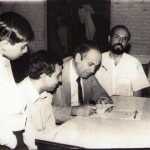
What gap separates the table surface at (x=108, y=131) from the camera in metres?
1.18

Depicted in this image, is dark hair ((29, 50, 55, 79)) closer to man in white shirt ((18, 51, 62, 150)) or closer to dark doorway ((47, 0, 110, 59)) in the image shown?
man in white shirt ((18, 51, 62, 150))

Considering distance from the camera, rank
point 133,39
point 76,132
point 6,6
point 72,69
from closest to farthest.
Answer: point 76,132, point 72,69, point 133,39, point 6,6

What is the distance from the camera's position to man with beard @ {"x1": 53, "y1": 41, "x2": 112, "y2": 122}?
1449 millimetres

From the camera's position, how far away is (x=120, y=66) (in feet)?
6.71

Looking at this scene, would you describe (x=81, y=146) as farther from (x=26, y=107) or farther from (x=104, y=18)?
(x=104, y=18)

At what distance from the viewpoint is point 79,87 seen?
5.50 ft

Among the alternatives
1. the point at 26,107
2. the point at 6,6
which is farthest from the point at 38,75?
the point at 6,6

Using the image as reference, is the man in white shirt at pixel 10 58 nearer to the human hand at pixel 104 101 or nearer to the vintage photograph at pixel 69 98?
the vintage photograph at pixel 69 98

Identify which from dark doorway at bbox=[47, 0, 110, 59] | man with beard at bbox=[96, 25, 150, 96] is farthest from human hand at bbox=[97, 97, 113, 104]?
dark doorway at bbox=[47, 0, 110, 59]

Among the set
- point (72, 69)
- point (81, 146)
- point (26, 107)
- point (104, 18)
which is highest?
point (104, 18)

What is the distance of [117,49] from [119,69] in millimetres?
121

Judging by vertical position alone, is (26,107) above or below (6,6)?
below

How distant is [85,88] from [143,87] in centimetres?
41

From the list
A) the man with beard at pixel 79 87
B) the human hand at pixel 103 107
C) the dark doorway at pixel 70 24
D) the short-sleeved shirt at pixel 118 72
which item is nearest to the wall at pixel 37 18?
the dark doorway at pixel 70 24
